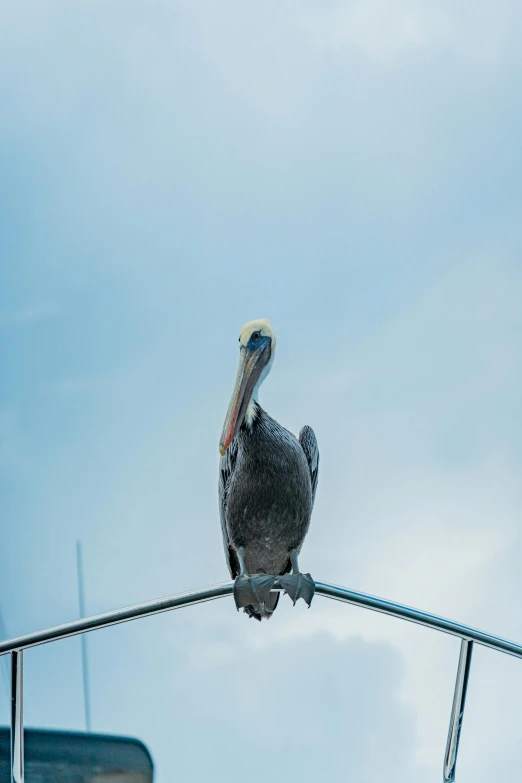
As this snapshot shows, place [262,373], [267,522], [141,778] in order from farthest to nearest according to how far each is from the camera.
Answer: [141,778]
[262,373]
[267,522]

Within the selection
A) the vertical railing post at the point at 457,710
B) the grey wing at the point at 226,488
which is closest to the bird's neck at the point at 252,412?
the grey wing at the point at 226,488

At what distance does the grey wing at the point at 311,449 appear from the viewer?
396 cm

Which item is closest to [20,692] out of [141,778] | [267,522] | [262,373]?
[267,522]

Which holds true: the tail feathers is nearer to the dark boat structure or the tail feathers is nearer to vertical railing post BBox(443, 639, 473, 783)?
vertical railing post BBox(443, 639, 473, 783)

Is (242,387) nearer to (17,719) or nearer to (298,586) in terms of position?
(298,586)

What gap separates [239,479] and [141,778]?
515 cm

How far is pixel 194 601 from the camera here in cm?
187

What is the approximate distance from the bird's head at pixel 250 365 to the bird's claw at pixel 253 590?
0.68 metres

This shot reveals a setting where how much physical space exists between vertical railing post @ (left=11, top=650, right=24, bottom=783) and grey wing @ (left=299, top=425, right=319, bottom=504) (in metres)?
2.28

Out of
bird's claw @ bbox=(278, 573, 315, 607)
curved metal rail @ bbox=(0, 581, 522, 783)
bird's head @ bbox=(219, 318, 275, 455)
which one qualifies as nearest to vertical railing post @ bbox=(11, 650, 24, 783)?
curved metal rail @ bbox=(0, 581, 522, 783)

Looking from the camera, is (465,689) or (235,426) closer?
(465,689)

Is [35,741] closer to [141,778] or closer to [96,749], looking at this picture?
[96,749]

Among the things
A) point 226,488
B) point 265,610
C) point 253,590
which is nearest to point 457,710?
point 253,590

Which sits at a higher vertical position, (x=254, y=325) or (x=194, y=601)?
(x=254, y=325)
